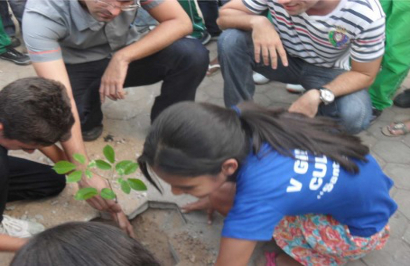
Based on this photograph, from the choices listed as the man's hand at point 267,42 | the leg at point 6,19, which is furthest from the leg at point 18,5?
the man's hand at point 267,42

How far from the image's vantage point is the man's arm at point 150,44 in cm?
225

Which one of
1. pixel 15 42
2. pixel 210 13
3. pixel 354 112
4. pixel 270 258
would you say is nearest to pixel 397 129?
pixel 354 112

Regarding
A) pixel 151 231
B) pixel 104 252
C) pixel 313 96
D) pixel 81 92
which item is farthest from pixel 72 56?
pixel 104 252

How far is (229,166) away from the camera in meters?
1.36

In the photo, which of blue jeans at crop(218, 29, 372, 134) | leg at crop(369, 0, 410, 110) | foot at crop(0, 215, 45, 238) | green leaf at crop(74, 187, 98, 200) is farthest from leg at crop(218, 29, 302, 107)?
foot at crop(0, 215, 45, 238)

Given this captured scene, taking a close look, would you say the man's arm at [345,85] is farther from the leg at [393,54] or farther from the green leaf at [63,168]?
the green leaf at [63,168]

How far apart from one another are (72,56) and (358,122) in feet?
5.81

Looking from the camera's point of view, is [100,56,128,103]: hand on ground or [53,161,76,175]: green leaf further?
[100,56,128,103]: hand on ground

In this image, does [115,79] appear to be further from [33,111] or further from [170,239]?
[170,239]

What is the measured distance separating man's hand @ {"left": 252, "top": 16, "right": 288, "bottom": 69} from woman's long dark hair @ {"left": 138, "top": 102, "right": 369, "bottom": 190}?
2.61ft

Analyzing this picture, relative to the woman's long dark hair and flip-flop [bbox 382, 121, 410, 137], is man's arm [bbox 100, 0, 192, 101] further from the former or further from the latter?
flip-flop [bbox 382, 121, 410, 137]

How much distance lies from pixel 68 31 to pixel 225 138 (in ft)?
4.40

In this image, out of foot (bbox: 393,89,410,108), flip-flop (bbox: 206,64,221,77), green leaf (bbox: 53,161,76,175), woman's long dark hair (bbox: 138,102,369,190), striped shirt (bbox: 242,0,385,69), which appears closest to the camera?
woman's long dark hair (bbox: 138,102,369,190)

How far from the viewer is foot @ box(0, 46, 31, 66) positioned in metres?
3.47
